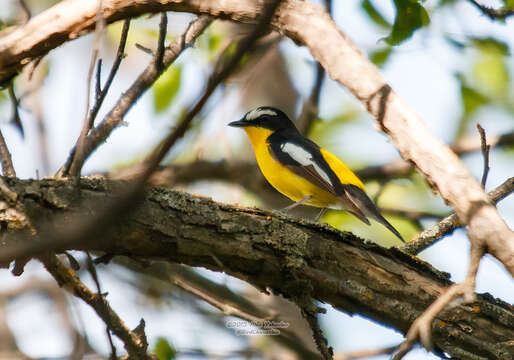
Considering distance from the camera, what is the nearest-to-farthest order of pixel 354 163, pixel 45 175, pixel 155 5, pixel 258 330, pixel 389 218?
1. pixel 45 175
2. pixel 155 5
3. pixel 258 330
4. pixel 389 218
5. pixel 354 163

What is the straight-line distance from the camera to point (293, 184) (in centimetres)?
550

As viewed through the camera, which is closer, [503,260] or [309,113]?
[503,260]

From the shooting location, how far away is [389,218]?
7203 millimetres

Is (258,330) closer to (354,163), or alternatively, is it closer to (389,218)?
(389,218)

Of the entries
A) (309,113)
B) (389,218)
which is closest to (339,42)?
(309,113)

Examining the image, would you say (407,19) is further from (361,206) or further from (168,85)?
(168,85)

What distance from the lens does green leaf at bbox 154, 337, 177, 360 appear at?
3.91 metres

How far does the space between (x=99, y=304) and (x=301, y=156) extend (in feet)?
9.34

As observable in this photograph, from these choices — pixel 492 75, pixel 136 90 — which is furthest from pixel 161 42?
pixel 492 75

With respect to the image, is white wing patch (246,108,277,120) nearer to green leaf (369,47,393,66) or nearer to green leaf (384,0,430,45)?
green leaf (369,47,393,66)

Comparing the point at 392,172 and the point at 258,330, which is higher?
the point at 392,172

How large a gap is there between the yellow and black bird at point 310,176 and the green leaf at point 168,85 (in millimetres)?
983

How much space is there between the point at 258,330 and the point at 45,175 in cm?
226

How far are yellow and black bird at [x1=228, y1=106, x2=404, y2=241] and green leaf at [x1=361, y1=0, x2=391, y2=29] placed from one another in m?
1.34
